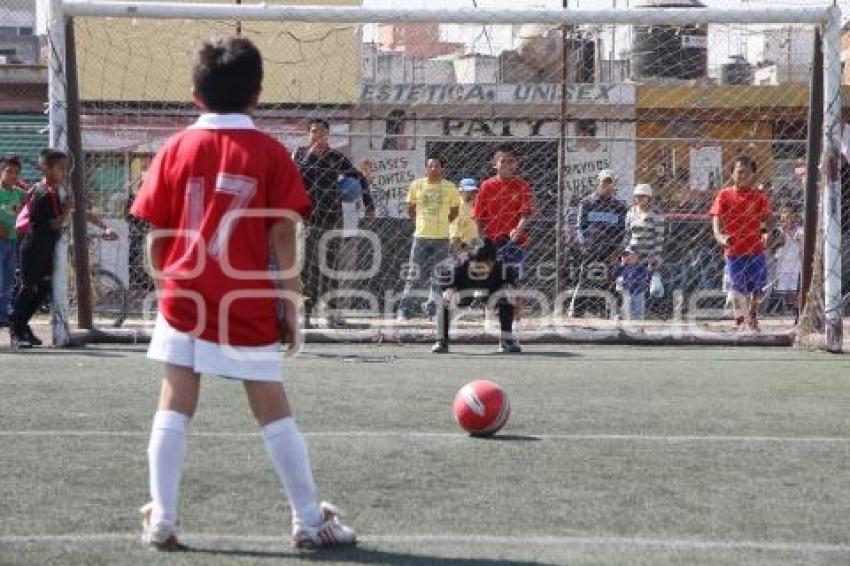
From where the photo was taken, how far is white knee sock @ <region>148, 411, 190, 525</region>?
498cm

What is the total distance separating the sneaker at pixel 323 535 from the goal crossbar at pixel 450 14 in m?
9.23

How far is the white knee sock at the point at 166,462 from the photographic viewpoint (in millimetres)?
4977

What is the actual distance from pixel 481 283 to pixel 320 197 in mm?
2306

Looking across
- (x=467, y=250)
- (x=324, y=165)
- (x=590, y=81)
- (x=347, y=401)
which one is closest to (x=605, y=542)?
(x=347, y=401)

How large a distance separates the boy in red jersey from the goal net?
8.62 metres

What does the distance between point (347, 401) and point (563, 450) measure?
2221 mm

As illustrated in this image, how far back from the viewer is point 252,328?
5055 mm

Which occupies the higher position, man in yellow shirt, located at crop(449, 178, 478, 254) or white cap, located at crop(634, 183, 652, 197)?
white cap, located at crop(634, 183, 652, 197)

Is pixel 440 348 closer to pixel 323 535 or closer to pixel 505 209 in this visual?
pixel 505 209

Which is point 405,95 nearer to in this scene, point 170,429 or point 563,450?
point 563,450

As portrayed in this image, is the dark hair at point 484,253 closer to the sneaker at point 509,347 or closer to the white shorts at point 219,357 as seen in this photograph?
the sneaker at point 509,347

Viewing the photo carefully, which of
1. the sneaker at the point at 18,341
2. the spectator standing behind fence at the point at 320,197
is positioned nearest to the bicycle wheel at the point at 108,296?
the spectator standing behind fence at the point at 320,197

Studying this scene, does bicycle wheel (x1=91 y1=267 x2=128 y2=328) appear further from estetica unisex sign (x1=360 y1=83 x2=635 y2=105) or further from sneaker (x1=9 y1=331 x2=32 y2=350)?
estetica unisex sign (x1=360 y1=83 x2=635 y2=105)

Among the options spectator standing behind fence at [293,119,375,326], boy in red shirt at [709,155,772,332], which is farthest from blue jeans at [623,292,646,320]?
spectator standing behind fence at [293,119,375,326]
